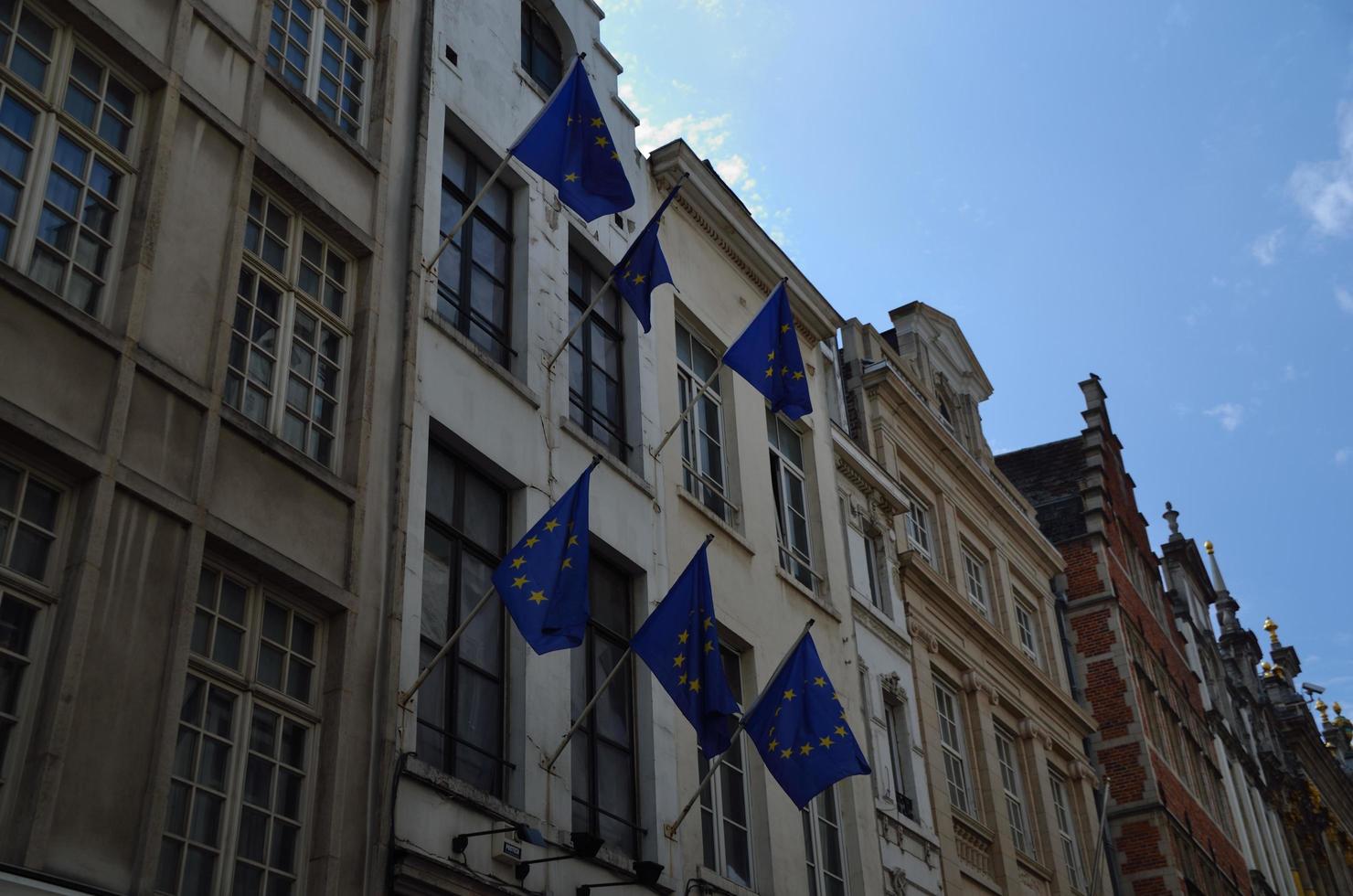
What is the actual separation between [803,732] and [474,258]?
206 inches

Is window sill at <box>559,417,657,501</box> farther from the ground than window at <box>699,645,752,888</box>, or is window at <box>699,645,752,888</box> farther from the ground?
window sill at <box>559,417,657,501</box>

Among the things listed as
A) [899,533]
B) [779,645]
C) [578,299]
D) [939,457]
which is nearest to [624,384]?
[578,299]

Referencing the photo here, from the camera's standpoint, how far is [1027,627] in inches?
1115

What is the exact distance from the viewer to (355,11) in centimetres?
1437

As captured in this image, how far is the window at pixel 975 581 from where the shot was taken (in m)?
25.7

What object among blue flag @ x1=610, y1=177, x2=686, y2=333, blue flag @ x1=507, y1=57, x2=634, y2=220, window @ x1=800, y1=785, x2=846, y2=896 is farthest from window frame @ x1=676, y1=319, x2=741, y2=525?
blue flag @ x1=507, y1=57, x2=634, y2=220

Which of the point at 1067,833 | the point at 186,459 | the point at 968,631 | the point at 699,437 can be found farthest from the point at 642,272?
the point at 1067,833

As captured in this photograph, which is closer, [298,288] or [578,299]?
[298,288]

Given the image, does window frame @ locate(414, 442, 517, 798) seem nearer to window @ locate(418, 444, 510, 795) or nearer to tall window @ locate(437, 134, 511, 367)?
window @ locate(418, 444, 510, 795)

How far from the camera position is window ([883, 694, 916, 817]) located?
2002 centimetres

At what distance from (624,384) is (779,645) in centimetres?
356

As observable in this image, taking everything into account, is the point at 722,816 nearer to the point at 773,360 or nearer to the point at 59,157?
the point at 773,360

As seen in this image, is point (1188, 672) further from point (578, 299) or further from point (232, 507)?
point (232, 507)

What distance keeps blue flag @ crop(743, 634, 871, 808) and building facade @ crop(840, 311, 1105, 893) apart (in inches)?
218
